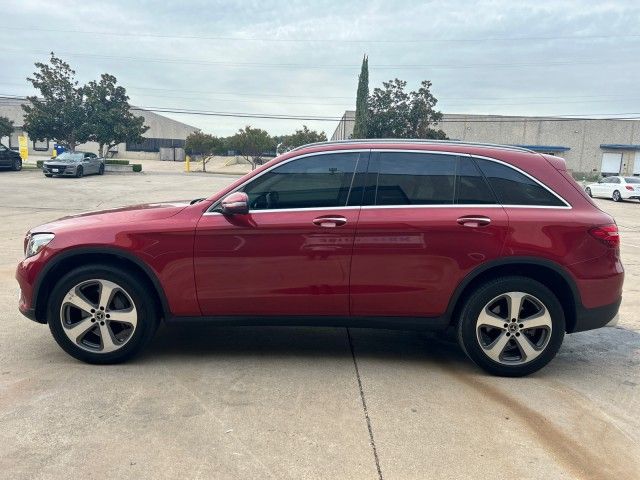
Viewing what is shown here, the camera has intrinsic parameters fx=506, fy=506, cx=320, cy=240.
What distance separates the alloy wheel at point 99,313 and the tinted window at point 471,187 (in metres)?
2.73

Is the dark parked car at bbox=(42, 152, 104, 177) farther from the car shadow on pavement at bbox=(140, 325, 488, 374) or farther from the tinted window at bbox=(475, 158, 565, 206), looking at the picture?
the tinted window at bbox=(475, 158, 565, 206)

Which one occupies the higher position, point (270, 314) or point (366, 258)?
point (366, 258)

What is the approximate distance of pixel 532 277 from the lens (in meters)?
4.04

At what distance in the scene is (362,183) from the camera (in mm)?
4016

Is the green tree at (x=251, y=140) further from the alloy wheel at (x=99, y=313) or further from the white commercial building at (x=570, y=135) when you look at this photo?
the alloy wheel at (x=99, y=313)

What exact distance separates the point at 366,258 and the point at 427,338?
1.54 m

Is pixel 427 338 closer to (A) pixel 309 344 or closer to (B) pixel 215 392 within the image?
(A) pixel 309 344

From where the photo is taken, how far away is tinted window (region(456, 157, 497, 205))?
13.1 feet

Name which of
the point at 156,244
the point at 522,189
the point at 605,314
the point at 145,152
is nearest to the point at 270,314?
the point at 156,244


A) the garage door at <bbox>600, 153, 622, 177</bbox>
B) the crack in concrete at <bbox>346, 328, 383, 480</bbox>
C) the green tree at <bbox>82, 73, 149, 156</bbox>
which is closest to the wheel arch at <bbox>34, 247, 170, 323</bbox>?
the crack in concrete at <bbox>346, 328, 383, 480</bbox>

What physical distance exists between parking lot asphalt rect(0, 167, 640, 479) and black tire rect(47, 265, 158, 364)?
0.13m

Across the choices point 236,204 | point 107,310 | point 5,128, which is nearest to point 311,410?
point 236,204

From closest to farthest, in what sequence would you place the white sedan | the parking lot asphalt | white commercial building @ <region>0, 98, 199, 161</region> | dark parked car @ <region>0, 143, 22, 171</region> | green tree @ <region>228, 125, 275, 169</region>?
the parking lot asphalt, the white sedan, dark parked car @ <region>0, 143, 22, 171</region>, green tree @ <region>228, 125, 275, 169</region>, white commercial building @ <region>0, 98, 199, 161</region>

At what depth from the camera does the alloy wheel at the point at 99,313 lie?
3969mm
